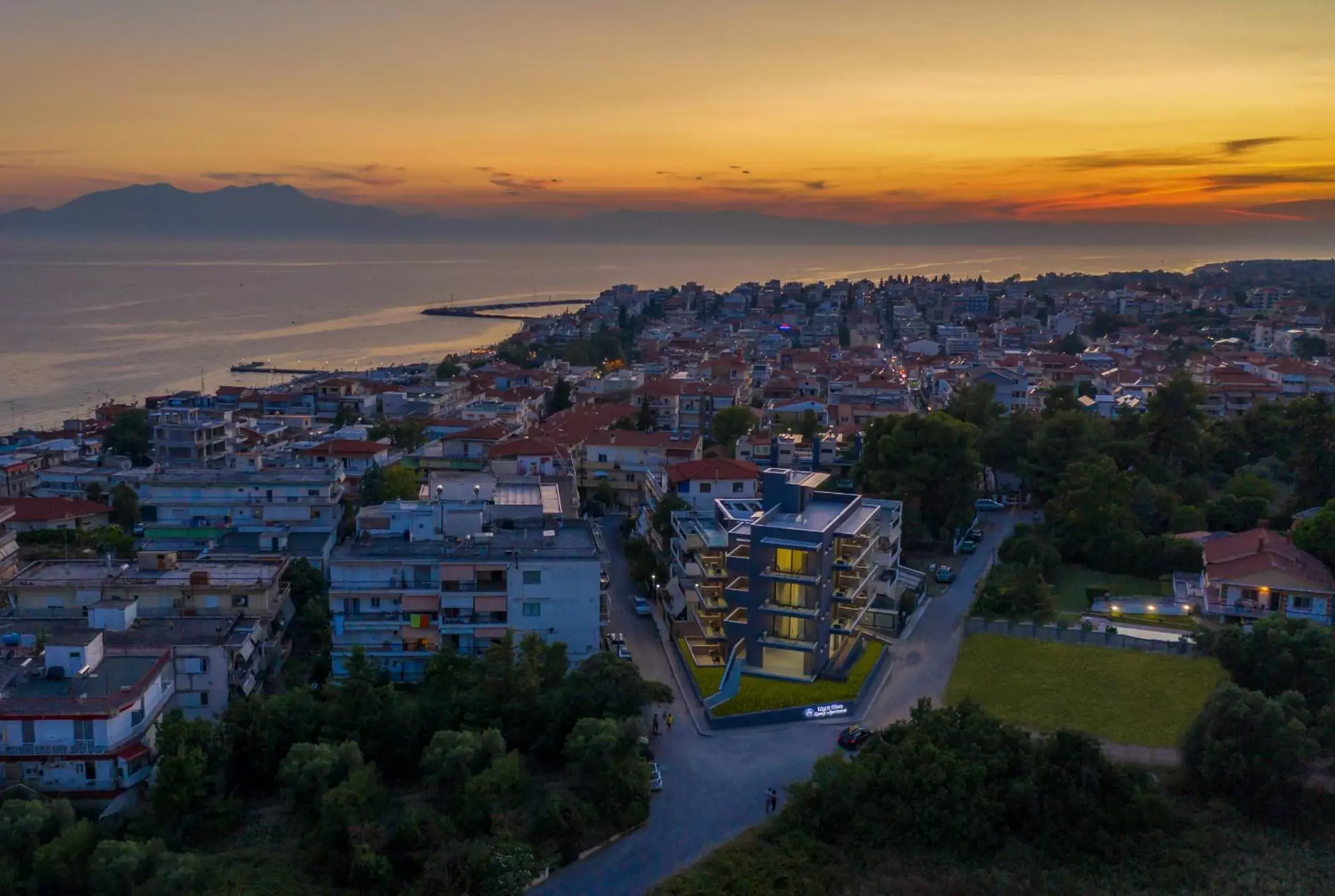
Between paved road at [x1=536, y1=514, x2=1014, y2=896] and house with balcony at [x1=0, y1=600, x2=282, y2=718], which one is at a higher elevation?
house with balcony at [x1=0, y1=600, x2=282, y2=718]

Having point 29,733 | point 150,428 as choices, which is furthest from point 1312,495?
point 150,428

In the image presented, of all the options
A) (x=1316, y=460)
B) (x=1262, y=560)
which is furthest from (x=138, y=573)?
(x=1316, y=460)

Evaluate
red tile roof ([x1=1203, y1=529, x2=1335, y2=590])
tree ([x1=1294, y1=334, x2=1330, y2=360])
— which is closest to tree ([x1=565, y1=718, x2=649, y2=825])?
red tile roof ([x1=1203, y1=529, x2=1335, y2=590])

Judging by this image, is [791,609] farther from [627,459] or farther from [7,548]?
[7,548]

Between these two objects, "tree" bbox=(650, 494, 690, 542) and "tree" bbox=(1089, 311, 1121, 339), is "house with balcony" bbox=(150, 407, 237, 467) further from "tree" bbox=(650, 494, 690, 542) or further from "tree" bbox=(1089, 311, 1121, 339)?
"tree" bbox=(1089, 311, 1121, 339)

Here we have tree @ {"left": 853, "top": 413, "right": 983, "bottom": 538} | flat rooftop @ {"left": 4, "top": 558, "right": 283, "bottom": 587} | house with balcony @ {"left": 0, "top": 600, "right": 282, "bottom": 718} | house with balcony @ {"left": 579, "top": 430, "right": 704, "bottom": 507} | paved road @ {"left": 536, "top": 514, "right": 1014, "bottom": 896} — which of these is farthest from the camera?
house with balcony @ {"left": 579, "top": 430, "right": 704, "bottom": 507}

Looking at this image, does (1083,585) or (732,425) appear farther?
(732,425)

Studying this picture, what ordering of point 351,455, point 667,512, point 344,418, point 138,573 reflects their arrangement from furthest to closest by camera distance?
point 344,418 → point 351,455 → point 667,512 → point 138,573
